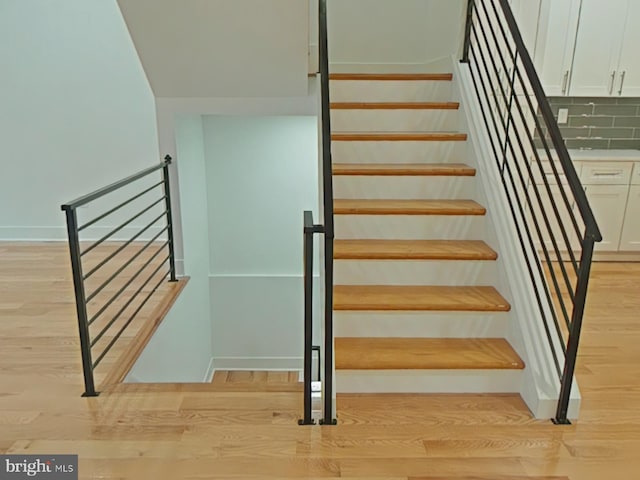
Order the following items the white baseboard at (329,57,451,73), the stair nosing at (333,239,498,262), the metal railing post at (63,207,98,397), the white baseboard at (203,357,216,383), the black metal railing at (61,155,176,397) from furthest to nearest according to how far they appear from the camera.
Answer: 1. the white baseboard at (203,357,216,383)
2. the white baseboard at (329,57,451,73)
3. the stair nosing at (333,239,498,262)
4. the black metal railing at (61,155,176,397)
5. the metal railing post at (63,207,98,397)

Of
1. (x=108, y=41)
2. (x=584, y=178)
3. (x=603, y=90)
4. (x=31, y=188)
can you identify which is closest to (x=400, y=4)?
(x=603, y=90)

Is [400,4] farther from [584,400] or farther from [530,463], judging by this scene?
[530,463]

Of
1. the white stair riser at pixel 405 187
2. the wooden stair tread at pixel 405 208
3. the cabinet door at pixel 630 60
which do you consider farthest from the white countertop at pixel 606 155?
the wooden stair tread at pixel 405 208

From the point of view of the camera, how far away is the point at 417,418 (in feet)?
6.97

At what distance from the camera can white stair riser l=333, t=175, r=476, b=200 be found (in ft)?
9.93

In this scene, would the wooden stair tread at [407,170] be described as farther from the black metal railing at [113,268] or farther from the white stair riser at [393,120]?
the black metal railing at [113,268]

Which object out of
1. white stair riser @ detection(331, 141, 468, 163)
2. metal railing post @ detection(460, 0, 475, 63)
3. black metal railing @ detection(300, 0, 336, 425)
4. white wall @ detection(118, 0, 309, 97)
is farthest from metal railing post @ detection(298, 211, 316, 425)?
metal railing post @ detection(460, 0, 475, 63)

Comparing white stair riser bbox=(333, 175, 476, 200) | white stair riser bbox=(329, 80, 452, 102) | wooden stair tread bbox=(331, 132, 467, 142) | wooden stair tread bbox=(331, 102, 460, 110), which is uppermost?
white stair riser bbox=(329, 80, 452, 102)

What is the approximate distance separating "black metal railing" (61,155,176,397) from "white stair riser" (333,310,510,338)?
115 cm

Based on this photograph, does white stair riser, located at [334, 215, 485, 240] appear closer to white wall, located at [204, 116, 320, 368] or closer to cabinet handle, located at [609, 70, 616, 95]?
white wall, located at [204, 116, 320, 368]

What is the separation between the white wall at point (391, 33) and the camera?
4.27m

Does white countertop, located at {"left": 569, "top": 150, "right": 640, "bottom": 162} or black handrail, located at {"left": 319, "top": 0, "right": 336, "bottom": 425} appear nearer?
black handrail, located at {"left": 319, "top": 0, "right": 336, "bottom": 425}

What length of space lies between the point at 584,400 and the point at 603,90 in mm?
3045

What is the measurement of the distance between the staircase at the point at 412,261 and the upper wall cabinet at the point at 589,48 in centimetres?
133
